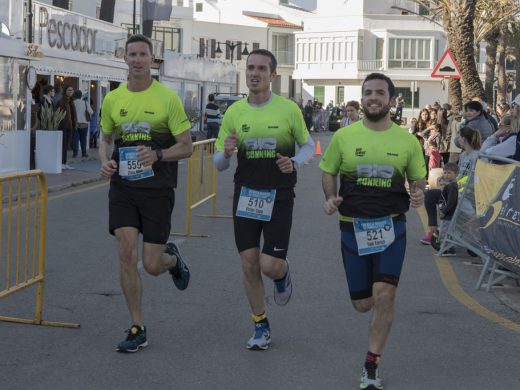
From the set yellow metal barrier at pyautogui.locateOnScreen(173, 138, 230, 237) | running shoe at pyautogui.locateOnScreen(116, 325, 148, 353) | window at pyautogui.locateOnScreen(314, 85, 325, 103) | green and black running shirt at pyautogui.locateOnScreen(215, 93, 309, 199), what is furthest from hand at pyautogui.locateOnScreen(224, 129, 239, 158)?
window at pyautogui.locateOnScreen(314, 85, 325, 103)

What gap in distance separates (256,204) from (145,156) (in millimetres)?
780

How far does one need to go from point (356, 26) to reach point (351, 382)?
3611 inches

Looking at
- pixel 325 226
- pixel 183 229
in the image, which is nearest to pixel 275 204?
pixel 183 229

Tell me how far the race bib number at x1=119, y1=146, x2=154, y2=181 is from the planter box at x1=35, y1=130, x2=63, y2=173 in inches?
648

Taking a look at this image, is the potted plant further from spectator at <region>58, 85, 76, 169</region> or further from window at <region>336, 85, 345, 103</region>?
window at <region>336, 85, 345, 103</region>

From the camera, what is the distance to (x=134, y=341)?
22.6 ft

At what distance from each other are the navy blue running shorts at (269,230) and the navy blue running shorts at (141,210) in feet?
1.67

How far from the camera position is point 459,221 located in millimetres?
11664

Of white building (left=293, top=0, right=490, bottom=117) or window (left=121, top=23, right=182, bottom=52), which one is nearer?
A: window (left=121, top=23, right=182, bottom=52)

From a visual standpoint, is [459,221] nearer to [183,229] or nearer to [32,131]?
[183,229]

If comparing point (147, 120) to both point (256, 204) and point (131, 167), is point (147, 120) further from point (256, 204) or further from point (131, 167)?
point (256, 204)

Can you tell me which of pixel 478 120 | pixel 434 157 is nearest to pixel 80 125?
pixel 434 157

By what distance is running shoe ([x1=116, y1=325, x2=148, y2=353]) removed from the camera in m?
6.84

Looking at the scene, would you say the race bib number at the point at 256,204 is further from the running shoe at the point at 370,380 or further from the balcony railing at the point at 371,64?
the balcony railing at the point at 371,64
